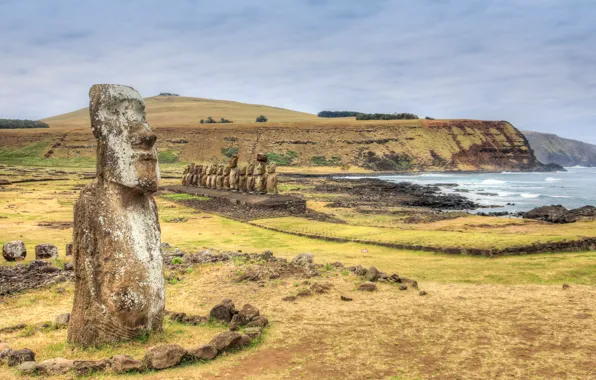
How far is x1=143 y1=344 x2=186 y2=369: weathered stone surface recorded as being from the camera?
685 centimetres

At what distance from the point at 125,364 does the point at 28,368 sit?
122 centimetres

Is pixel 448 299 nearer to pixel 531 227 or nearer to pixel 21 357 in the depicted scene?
pixel 21 357

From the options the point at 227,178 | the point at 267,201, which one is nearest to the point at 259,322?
the point at 267,201

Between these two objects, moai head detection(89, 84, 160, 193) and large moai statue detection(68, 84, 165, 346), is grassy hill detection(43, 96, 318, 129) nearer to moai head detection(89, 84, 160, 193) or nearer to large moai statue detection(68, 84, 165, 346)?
moai head detection(89, 84, 160, 193)

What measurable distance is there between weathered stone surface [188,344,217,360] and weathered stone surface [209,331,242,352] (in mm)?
122

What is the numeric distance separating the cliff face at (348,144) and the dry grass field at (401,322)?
8944 centimetres

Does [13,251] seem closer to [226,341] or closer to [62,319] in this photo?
[62,319]

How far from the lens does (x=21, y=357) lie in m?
6.95

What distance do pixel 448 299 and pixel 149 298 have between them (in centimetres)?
609

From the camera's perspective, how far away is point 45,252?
1563 centimetres

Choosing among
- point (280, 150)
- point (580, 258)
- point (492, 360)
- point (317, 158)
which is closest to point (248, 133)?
point (280, 150)

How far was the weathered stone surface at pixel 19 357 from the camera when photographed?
691cm

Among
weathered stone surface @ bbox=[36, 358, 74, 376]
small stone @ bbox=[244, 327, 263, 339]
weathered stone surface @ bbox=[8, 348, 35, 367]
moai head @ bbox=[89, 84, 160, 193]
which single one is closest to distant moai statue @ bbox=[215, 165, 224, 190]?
moai head @ bbox=[89, 84, 160, 193]

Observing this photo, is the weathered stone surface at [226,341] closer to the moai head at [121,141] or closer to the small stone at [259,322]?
the small stone at [259,322]
